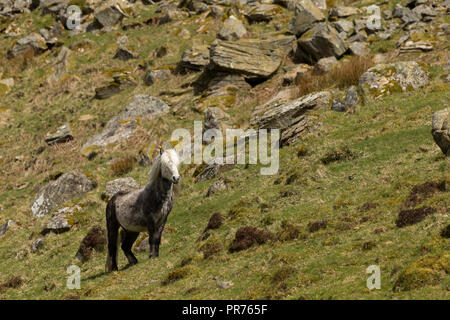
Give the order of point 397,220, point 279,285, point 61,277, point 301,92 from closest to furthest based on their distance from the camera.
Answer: point 279,285, point 397,220, point 61,277, point 301,92

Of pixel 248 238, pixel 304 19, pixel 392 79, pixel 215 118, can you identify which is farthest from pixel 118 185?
pixel 304 19

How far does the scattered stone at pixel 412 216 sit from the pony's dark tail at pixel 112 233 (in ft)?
33.6

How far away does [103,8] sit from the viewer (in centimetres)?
7469

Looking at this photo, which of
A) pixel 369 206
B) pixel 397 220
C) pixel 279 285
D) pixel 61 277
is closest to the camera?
pixel 279 285

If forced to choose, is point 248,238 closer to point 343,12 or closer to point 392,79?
point 392,79

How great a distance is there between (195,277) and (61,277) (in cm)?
870

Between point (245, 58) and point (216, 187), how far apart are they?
76.4 feet

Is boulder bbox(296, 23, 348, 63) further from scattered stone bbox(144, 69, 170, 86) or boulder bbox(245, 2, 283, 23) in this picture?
boulder bbox(245, 2, 283, 23)

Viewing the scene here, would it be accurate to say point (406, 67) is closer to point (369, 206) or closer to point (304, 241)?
point (369, 206)

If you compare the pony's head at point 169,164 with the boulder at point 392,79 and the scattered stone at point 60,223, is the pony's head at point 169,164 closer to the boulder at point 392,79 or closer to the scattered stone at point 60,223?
the scattered stone at point 60,223

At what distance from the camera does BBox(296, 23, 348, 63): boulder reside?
159 ft

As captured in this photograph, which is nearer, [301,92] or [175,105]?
[301,92]

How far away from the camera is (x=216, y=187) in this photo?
30203mm

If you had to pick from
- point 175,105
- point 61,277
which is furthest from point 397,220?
point 175,105
